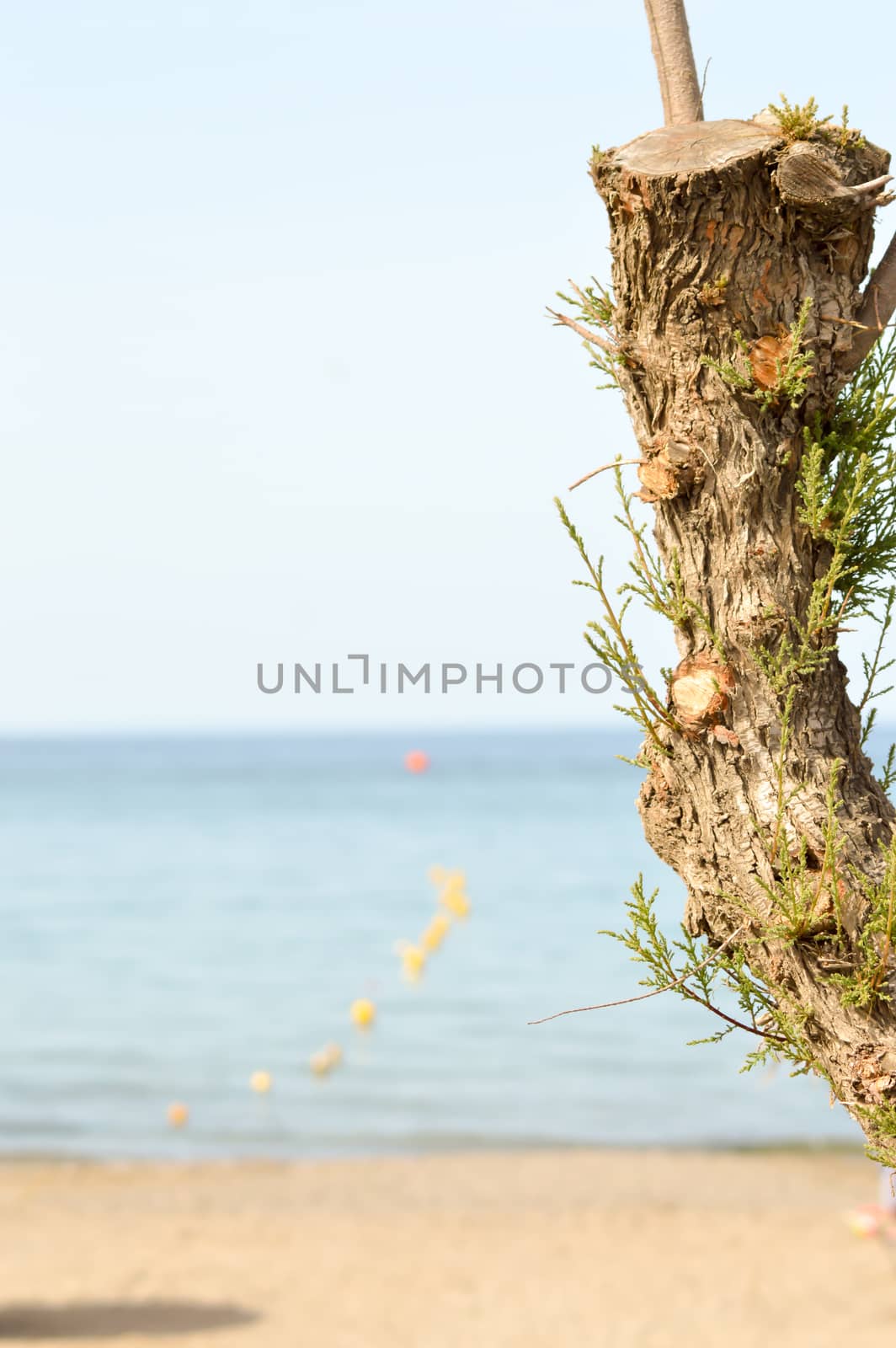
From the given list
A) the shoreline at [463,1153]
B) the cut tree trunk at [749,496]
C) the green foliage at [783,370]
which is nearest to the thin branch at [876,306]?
the cut tree trunk at [749,496]

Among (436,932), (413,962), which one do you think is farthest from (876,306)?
(436,932)

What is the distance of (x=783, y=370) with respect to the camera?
84.0 inches

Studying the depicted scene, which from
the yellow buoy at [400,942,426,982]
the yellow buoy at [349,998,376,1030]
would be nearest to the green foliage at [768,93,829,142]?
the yellow buoy at [349,998,376,1030]

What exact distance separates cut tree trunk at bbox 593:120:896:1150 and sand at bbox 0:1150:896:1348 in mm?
6095

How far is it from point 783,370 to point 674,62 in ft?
2.25

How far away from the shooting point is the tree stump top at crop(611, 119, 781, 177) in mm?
2094

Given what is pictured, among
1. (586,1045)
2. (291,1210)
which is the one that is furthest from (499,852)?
(291,1210)

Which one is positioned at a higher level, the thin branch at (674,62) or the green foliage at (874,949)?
the thin branch at (674,62)

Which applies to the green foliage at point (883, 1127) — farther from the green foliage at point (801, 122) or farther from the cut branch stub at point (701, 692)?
the green foliage at point (801, 122)

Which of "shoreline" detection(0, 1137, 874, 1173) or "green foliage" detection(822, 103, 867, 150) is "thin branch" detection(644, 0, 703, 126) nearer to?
"green foliage" detection(822, 103, 867, 150)

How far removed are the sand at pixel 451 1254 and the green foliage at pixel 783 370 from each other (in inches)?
266

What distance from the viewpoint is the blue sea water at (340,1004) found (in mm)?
12734

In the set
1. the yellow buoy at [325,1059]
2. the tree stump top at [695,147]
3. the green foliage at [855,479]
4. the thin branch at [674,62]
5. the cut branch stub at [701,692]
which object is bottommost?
the yellow buoy at [325,1059]

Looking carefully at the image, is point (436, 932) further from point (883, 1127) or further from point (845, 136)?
point (845, 136)
